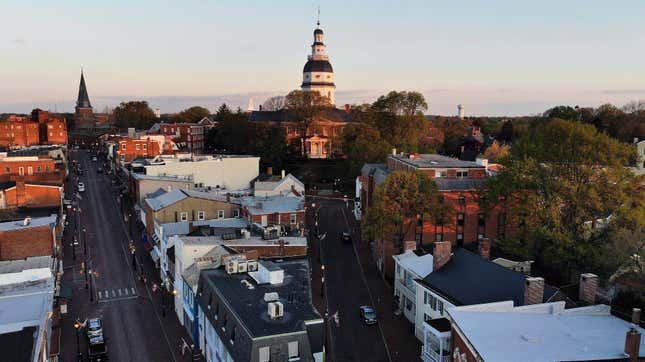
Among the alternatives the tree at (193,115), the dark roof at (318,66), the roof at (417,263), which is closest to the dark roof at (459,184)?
the roof at (417,263)

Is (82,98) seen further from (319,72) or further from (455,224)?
(455,224)

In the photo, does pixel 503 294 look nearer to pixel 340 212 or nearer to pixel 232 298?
pixel 232 298

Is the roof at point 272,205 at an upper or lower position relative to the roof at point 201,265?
upper

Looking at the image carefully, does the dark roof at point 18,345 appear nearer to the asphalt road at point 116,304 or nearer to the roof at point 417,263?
the asphalt road at point 116,304

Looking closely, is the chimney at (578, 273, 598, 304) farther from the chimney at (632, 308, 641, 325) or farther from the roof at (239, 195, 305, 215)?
the roof at (239, 195, 305, 215)

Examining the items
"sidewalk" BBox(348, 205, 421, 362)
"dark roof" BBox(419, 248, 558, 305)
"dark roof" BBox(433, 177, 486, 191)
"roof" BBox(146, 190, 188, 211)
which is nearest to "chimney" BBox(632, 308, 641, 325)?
"dark roof" BBox(419, 248, 558, 305)

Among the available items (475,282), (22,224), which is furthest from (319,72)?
(475,282)
